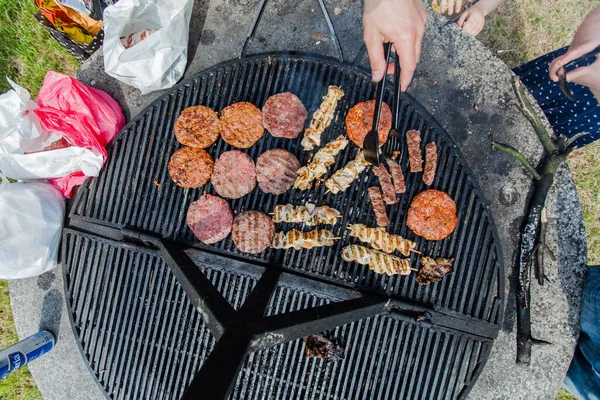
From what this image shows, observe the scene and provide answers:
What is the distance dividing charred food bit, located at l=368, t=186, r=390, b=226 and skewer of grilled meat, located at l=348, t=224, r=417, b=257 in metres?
0.06

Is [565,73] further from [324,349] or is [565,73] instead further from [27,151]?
[27,151]

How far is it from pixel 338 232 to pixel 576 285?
1.87 metres

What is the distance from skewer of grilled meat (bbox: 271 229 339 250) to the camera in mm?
2949

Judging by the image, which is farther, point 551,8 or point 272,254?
point 551,8

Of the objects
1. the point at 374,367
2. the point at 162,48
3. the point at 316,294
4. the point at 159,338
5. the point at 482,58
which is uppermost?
the point at 482,58

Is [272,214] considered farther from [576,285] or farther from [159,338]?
[576,285]

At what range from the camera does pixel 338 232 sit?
303 centimetres

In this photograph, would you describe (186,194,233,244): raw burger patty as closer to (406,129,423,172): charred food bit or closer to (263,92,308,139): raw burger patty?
(263,92,308,139): raw burger patty

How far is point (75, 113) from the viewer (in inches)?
123

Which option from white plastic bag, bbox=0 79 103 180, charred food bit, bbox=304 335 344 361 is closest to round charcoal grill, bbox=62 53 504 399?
charred food bit, bbox=304 335 344 361

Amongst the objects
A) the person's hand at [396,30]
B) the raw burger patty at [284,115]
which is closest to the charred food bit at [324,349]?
the raw burger patty at [284,115]

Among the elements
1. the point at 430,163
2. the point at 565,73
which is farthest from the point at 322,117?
the point at 565,73

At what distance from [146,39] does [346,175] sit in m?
1.79

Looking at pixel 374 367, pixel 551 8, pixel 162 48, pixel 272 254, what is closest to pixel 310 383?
pixel 374 367
